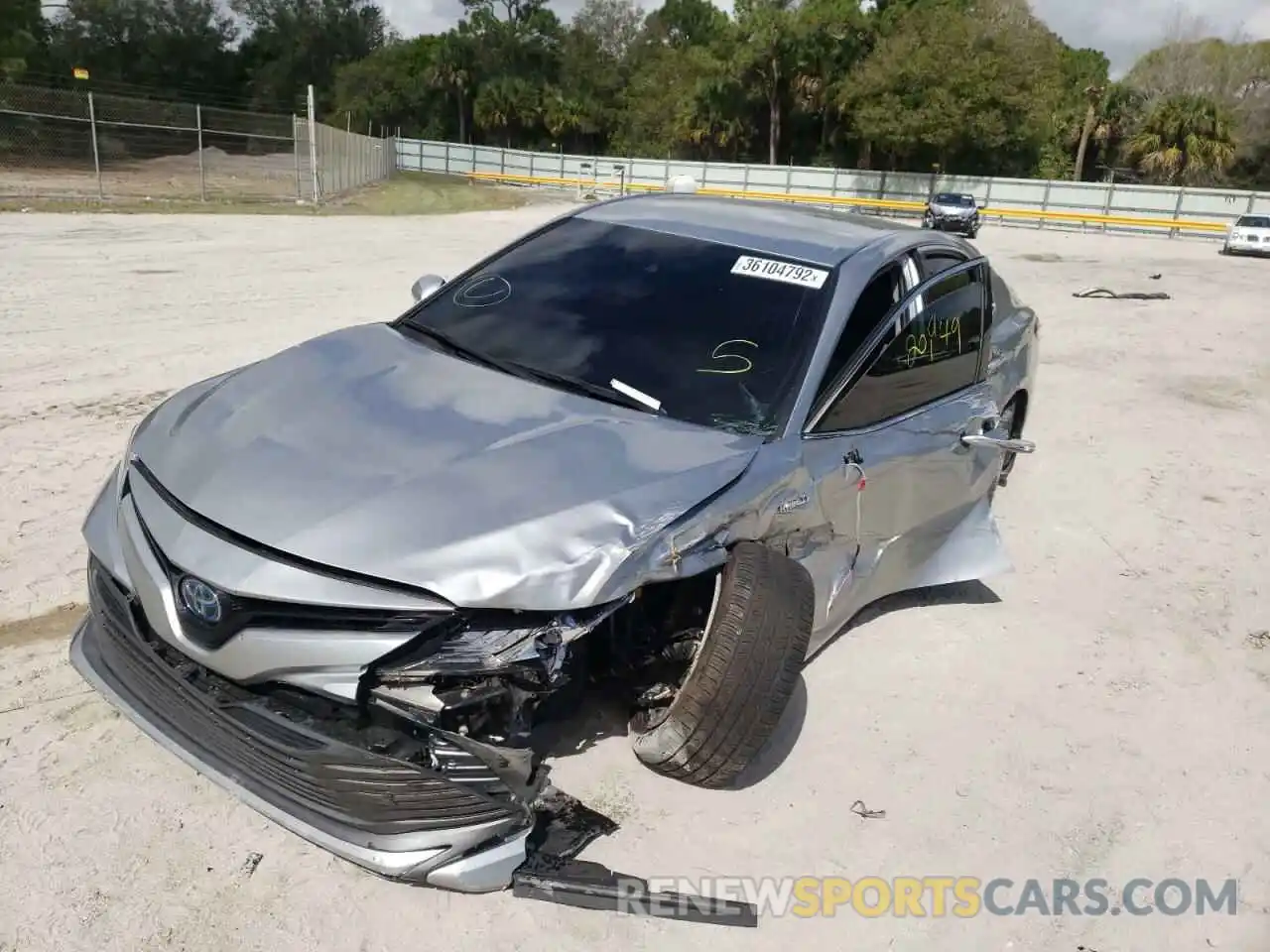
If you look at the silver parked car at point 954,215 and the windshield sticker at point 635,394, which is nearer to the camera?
the windshield sticker at point 635,394

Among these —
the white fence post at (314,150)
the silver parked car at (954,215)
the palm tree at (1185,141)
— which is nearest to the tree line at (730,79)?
the palm tree at (1185,141)

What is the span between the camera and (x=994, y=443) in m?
3.98

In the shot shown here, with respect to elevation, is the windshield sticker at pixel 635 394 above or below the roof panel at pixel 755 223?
below

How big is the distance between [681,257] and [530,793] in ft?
7.11

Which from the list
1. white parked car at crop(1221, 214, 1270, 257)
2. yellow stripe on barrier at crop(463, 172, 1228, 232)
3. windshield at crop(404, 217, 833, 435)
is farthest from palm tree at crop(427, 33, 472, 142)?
windshield at crop(404, 217, 833, 435)

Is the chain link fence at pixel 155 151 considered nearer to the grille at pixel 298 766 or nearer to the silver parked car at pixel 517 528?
the silver parked car at pixel 517 528

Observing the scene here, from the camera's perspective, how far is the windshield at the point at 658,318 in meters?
3.30

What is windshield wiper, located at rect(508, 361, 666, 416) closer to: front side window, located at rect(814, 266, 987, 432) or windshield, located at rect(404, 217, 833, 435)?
windshield, located at rect(404, 217, 833, 435)

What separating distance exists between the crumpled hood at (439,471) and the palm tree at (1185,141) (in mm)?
47338

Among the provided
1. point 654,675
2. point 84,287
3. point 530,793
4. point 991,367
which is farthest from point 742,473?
point 84,287

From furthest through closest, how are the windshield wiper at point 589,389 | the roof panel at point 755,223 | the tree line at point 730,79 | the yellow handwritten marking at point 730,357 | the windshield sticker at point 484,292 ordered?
1. the tree line at point 730,79
2. the windshield sticker at point 484,292
3. the roof panel at point 755,223
4. the yellow handwritten marking at point 730,357
5. the windshield wiper at point 589,389

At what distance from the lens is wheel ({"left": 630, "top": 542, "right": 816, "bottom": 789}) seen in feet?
8.89

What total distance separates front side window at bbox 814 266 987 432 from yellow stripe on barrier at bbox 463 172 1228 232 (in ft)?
82.8

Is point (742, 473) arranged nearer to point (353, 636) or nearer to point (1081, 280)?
point (353, 636)
